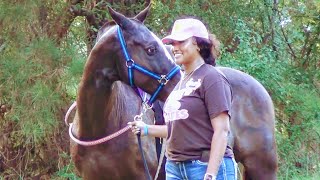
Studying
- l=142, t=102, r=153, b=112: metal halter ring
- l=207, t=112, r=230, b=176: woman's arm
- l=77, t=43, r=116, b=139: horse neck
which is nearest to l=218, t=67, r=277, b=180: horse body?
l=142, t=102, r=153, b=112: metal halter ring

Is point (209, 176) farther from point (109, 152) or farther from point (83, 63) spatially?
point (83, 63)

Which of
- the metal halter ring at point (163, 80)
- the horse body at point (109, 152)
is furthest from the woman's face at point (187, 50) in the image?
the horse body at point (109, 152)

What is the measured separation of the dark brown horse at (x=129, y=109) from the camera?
174 inches

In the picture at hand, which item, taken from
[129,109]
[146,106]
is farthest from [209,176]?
[129,109]

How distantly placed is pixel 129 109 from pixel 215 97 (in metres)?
1.96

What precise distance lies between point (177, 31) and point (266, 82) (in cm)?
497

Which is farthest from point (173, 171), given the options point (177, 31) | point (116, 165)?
point (116, 165)

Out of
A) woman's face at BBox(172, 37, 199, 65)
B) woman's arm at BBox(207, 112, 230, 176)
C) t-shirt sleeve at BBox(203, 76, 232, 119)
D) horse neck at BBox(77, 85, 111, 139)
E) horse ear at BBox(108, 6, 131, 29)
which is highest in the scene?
horse ear at BBox(108, 6, 131, 29)

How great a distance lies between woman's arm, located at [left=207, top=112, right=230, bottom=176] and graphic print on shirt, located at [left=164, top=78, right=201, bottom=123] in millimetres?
171

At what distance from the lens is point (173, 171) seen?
3.53 metres

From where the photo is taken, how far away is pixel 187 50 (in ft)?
11.3

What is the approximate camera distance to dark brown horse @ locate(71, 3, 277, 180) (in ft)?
14.5

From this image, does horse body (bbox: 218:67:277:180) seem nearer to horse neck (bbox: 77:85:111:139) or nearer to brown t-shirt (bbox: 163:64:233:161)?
horse neck (bbox: 77:85:111:139)

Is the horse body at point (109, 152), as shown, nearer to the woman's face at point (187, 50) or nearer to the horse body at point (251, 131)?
the horse body at point (251, 131)
